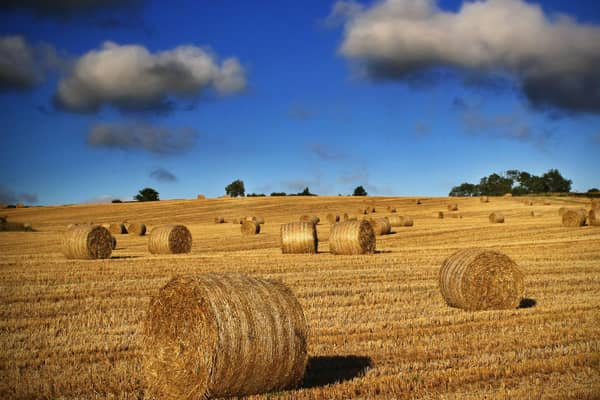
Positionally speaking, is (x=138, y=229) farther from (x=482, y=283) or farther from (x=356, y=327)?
(x=356, y=327)

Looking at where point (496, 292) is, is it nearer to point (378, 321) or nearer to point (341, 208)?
point (378, 321)

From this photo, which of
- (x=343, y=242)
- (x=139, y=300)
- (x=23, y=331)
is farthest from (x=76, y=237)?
(x=23, y=331)

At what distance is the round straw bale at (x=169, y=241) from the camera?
2223 centimetres

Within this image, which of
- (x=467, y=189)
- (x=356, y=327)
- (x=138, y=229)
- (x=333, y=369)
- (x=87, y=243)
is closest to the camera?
(x=333, y=369)

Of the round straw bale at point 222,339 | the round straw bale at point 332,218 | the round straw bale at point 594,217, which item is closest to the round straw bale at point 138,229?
the round straw bale at point 332,218

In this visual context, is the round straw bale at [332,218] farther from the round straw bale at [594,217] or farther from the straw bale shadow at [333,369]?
the straw bale shadow at [333,369]

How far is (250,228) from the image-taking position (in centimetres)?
3238

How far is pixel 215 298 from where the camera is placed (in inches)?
237

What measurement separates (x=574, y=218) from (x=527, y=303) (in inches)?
850

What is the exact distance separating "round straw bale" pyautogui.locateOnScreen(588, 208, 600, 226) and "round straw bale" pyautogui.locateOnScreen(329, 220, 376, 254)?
14.8 m

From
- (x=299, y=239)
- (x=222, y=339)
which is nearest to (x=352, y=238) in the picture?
(x=299, y=239)

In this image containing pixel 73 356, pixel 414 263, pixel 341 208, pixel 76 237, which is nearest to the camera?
pixel 73 356

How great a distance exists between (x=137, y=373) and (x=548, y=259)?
14.4 meters

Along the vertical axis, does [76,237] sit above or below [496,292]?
above
